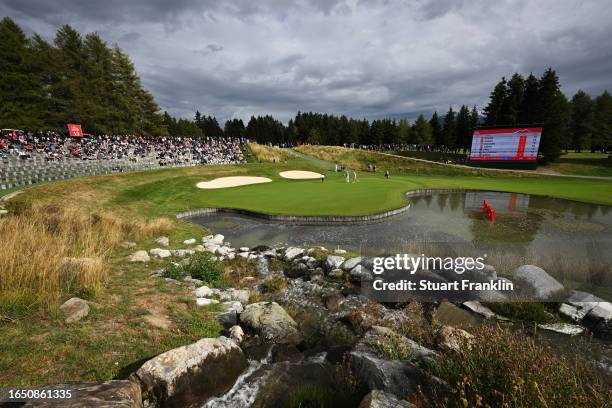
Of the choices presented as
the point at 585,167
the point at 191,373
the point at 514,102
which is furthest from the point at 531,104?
the point at 191,373

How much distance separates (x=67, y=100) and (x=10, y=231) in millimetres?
61348

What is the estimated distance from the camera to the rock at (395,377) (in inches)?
182

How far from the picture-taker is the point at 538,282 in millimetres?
9656

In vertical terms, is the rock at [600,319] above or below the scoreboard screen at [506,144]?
below

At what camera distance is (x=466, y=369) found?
4164mm

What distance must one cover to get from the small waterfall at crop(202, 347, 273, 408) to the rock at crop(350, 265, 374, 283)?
19.3ft

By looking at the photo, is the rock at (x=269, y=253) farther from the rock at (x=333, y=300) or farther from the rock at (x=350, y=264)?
the rock at (x=333, y=300)

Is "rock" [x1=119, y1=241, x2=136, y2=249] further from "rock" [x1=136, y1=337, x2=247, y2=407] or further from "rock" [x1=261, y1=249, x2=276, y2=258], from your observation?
"rock" [x1=136, y1=337, x2=247, y2=407]

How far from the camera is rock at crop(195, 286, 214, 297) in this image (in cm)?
920

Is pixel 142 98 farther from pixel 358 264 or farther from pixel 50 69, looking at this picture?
pixel 358 264

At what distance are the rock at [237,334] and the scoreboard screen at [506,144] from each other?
5889 centimetres

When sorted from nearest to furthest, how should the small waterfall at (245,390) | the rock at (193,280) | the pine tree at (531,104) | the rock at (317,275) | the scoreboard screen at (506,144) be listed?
the small waterfall at (245,390), the rock at (193,280), the rock at (317,275), the scoreboard screen at (506,144), the pine tree at (531,104)

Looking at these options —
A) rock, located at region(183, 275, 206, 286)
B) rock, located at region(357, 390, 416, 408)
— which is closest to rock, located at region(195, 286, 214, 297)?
rock, located at region(183, 275, 206, 286)

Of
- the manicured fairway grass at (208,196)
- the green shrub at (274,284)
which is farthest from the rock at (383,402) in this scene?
the manicured fairway grass at (208,196)
